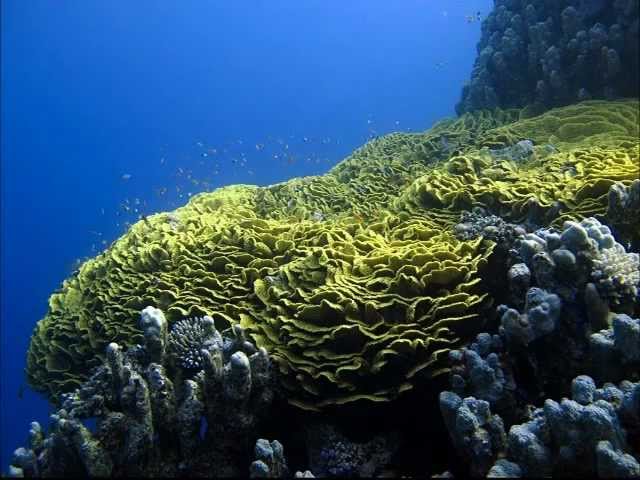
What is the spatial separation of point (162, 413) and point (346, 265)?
6.87ft

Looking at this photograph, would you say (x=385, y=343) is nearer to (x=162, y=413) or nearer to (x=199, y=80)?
(x=162, y=413)

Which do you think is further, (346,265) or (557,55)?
(557,55)

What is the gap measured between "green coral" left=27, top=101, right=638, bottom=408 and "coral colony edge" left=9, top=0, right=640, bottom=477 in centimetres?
3

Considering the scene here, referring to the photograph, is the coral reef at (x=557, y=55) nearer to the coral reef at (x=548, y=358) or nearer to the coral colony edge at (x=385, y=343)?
the coral colony edge at (x=385, y=343)

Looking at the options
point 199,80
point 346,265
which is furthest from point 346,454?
point 199,80

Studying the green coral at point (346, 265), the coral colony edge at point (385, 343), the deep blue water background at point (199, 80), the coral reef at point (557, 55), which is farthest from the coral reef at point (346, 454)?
the deep blue water background at point (199, 80)

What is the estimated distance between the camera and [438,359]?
13.6 ft

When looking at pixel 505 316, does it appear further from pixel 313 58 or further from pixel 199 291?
pixel 313 58

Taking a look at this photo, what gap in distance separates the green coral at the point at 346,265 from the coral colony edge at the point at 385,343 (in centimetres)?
3

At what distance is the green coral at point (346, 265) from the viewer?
423 centimetres

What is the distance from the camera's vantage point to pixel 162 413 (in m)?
4.08

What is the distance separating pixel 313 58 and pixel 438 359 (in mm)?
125087

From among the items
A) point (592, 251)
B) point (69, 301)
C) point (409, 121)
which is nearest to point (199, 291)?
point (69, 301)

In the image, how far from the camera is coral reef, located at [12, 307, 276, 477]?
390 cm
